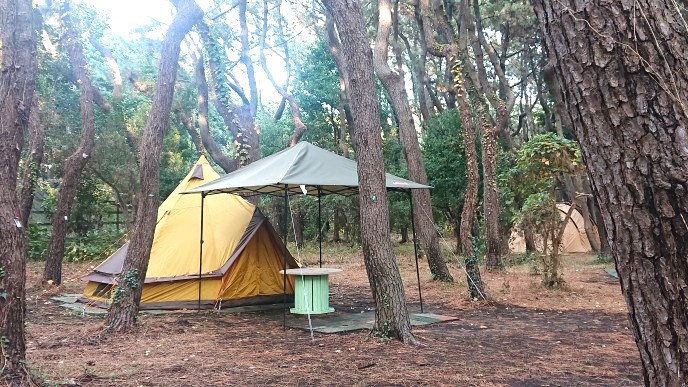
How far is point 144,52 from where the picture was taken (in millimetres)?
20422

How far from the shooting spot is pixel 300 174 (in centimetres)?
684

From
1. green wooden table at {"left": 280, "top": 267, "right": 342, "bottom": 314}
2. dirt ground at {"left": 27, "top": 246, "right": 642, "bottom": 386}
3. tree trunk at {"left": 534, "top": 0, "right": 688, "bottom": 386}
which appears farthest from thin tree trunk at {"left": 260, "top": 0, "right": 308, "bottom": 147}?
tree trunk at {"left": 534, "top": 0, "right": 688, "bottom": 386}

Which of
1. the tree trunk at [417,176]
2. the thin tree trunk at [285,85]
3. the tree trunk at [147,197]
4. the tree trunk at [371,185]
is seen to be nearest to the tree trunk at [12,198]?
the tree trunk at [147,197]

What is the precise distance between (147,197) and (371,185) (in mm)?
2771

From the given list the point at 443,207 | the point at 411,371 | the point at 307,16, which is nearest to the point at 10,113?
the point at 411,371

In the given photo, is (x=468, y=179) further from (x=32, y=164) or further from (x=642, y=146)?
(x=32, y=164)

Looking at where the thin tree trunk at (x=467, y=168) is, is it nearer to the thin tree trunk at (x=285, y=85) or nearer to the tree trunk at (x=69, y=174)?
the thin tree trunk at (x=285, y=85)

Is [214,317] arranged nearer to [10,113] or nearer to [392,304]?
[392,304]

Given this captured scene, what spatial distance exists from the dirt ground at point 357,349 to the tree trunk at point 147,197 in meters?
0.30

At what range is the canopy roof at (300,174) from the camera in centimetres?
668

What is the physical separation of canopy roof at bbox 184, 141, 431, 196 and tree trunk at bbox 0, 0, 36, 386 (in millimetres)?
2822

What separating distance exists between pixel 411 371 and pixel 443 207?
37.9ft

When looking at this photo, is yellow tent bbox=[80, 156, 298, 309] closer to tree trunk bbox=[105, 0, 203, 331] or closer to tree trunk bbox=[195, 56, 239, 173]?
tree trunk bbox=[105, 0, 203, 331]

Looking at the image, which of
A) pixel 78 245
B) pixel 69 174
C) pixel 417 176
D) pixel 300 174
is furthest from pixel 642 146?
pixel 78 245
